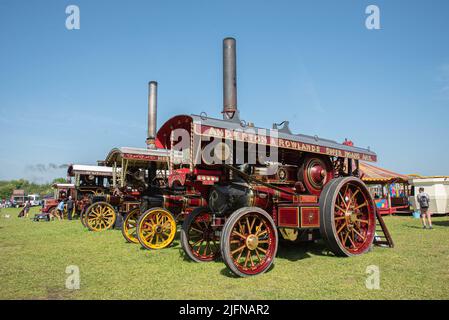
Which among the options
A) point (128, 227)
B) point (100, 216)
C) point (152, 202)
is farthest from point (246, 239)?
point (100, 216)

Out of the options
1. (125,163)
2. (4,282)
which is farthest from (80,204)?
(4,282)

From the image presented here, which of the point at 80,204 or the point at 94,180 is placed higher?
the point at 94,180

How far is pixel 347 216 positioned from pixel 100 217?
879 cm

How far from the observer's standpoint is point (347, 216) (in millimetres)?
6191

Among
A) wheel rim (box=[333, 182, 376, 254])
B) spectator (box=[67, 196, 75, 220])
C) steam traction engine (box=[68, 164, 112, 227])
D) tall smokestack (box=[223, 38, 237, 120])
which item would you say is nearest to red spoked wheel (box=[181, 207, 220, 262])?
wheel rim (box=[333, 182, 376, 254])

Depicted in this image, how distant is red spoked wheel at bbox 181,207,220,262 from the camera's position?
5969 millimetres

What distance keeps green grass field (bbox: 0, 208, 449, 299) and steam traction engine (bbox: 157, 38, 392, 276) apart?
0.37 meters

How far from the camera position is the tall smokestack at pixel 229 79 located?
28.3ft

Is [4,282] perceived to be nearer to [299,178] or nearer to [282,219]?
[282,219]

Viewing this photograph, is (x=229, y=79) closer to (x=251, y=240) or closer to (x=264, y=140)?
(x=264, y=140)

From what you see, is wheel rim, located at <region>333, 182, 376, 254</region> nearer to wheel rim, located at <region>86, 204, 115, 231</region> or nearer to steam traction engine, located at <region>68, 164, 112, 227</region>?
wheel rim, located at <region>86, 204, 115, 231</region>

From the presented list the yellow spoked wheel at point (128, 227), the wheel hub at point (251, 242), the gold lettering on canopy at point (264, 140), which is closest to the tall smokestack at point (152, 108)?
the yellow spoked wheel at point (128, 227)
